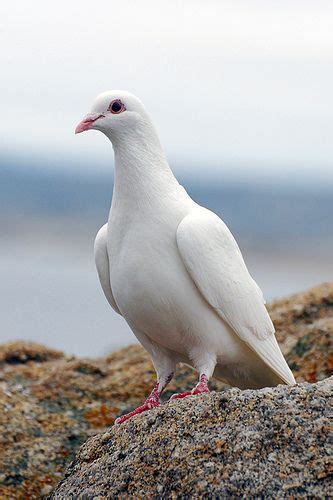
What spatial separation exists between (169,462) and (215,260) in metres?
2.17

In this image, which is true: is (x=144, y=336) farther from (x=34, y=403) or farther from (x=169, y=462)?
(x=34, y=403)

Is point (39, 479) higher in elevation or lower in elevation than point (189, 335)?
lower

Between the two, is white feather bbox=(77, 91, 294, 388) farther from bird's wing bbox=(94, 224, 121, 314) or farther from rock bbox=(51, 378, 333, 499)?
rock bbox=(51, 378, 333, 499)

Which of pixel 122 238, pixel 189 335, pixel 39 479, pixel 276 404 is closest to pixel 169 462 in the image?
pixel 276 404

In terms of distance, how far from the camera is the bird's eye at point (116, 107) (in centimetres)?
820

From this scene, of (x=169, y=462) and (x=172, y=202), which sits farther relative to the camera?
(x=172, y=202)

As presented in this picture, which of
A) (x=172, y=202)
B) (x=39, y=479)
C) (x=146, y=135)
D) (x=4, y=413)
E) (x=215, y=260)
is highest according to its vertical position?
(x=146, y=135)

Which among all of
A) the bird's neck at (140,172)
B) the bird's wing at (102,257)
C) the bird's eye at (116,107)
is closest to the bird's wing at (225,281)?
the bird's neck at (140,172)

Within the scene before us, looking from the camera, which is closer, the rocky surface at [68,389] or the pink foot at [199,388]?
the pink foot at [199,388]

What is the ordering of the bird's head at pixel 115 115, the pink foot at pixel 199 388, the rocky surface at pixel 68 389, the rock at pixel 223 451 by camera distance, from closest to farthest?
the rock at pixel 223 451 → the pink foot at pixel 199 388 → the bird's head at pixel 115 115 → the rocky surface at pixel 68 389

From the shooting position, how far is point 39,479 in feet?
29.9

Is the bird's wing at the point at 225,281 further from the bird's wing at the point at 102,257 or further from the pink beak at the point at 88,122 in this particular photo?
the pink beak at the point at 88,122

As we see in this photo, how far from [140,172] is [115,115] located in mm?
575

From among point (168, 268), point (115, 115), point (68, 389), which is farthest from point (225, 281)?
point (68, 389)
